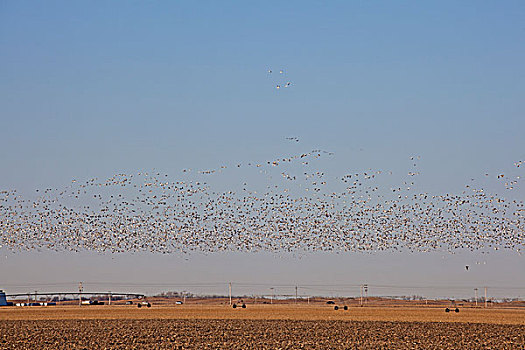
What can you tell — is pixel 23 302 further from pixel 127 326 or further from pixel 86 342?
pixel 86 342

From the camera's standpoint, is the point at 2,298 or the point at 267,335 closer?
the point at 267,335

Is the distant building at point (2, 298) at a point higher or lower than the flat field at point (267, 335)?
higher

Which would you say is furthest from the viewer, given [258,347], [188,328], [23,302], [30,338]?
[23,302]

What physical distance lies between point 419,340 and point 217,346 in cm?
1371

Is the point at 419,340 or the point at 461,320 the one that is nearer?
the point at 419,340

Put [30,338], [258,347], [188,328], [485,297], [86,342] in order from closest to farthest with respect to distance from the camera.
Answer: [258,347] → [86,342] → [30,338] → [188,328] → [485,297]

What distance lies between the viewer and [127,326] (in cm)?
6912

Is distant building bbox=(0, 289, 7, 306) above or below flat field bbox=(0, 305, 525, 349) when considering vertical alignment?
above

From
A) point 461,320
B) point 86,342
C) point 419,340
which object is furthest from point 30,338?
point 461,320

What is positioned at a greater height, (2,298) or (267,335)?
(2,298)

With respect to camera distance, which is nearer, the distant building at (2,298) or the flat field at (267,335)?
the flat field at (267,335)

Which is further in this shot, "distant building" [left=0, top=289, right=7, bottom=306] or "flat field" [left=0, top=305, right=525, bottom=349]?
"distant building" [left=0, top=289, right=7, bottom=306]

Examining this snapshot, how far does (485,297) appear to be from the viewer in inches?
4779

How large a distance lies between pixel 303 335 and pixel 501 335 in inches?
549
